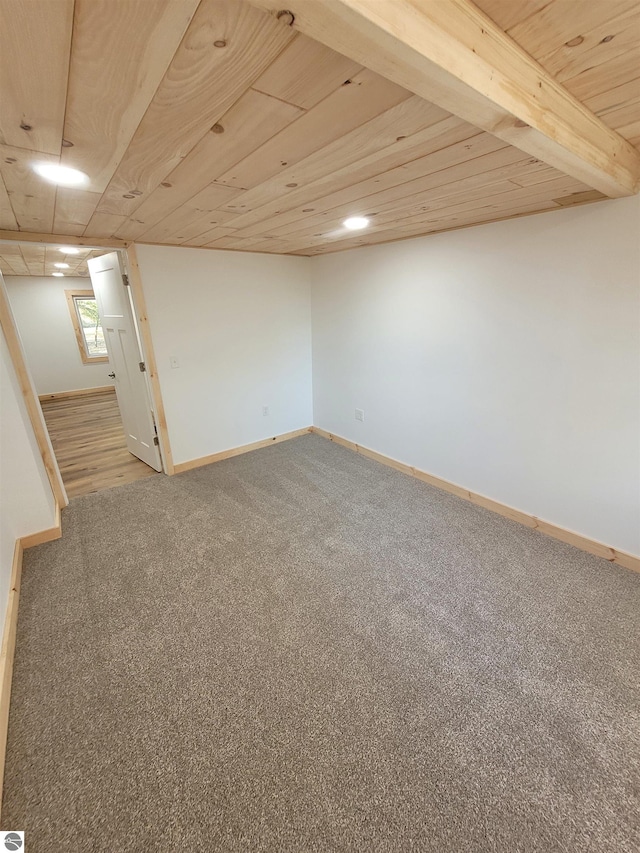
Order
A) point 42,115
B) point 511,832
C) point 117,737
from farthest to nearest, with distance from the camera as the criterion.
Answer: point 117,737, point 511,832, point 42,115

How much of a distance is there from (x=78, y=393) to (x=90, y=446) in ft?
9.95

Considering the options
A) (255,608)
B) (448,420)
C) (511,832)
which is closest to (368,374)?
(448,420)

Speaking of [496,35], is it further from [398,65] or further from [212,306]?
[212,306]

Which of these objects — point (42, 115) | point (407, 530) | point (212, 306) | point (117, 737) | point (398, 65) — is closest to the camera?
point (398, 65)

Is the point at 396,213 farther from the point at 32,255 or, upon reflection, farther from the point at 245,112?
the point at 32,255

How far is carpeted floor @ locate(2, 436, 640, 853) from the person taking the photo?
3.66 ft

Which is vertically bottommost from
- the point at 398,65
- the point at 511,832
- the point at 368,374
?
the point at 511,832

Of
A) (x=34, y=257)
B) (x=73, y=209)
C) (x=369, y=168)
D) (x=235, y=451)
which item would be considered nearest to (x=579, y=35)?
(x=369, y=168)

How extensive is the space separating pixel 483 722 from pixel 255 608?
1.17 meters

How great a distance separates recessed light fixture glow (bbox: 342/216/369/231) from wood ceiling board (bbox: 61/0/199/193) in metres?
1.39

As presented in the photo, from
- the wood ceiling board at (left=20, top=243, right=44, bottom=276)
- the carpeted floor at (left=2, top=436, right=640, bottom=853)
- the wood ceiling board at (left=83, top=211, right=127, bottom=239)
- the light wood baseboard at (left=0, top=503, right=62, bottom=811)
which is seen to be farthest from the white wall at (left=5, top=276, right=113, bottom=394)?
the carpeted floor at (left=2, top=436, right=640, bottom=853)

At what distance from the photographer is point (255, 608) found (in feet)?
6.28

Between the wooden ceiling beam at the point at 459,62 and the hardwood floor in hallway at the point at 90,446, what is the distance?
3551 mm

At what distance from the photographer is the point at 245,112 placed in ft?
3.02
